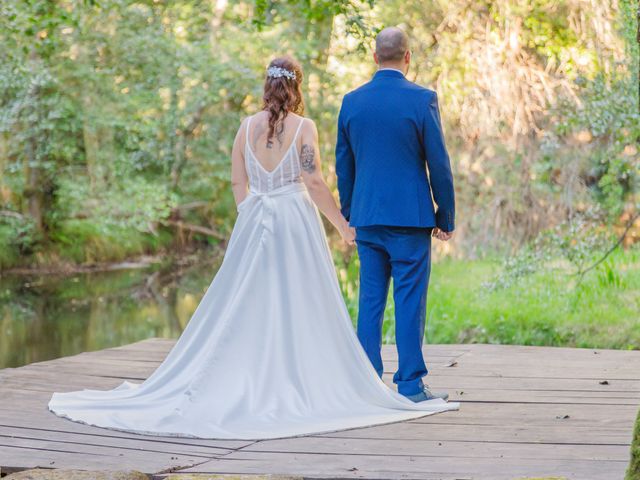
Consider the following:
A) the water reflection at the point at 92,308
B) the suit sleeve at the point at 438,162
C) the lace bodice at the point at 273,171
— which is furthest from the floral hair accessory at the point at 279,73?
the water reflection at the point at 92,308

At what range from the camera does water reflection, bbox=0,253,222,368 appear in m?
12.1

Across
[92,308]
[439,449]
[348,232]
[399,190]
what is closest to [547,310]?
[348,232]

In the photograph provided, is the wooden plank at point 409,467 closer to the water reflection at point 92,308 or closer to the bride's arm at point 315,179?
the bride's arm at point 315,179

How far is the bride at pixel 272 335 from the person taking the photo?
461 centimetres

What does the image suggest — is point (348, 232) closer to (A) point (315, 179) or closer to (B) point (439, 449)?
(A) point (315, 179)

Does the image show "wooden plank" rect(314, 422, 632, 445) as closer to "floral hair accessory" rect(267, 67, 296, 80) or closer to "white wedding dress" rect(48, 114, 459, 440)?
"white wedding dress" rect(48, 114, 459, 440)

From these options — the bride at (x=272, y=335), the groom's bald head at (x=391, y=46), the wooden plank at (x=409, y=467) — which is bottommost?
the wooden plank at (x=409, y=467)

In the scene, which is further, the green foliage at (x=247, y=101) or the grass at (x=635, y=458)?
the green foliage at (x=247, y=101)

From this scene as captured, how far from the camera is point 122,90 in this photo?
16906mm

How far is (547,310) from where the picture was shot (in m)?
8.80

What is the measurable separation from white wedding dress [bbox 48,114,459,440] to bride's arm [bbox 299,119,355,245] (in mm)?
50

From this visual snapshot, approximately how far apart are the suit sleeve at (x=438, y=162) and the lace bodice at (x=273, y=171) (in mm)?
640

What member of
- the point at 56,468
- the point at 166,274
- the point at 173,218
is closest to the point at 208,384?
the point at 56,468

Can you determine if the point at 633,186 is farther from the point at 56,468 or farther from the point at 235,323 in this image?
the point at 56,468
